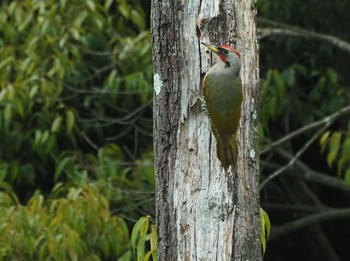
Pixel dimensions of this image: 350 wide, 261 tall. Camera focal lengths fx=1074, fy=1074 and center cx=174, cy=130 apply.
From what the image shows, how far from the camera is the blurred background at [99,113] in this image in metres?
6.47

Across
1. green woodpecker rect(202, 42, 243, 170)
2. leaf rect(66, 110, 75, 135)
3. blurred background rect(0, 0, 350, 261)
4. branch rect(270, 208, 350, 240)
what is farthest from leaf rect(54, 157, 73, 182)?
green woodpecker rect(202, 42, 243, 170)

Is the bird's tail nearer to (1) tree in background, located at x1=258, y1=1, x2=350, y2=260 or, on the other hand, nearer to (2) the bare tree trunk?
(2) the bare tree trunk

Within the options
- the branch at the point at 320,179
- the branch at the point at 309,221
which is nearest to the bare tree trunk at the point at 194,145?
the branch at the point at 320,179

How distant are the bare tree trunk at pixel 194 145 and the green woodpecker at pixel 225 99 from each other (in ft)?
0.12

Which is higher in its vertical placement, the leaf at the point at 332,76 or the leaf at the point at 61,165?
the leaf at the point at 332,76

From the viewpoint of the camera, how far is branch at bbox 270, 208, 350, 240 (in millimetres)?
8234

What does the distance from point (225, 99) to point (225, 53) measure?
282 mm

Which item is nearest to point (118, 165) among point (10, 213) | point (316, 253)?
point (10, 213)

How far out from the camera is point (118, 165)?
7.14 m

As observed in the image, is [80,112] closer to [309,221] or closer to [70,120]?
[70,120]

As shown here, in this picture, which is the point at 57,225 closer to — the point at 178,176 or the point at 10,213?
the point at 10,213

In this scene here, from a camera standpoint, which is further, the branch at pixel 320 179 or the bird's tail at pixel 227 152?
the branch at pixel 320 179

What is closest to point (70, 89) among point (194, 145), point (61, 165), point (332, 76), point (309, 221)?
point (61, 165)

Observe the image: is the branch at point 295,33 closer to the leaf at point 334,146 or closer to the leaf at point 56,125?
the leaf at point 334,146
